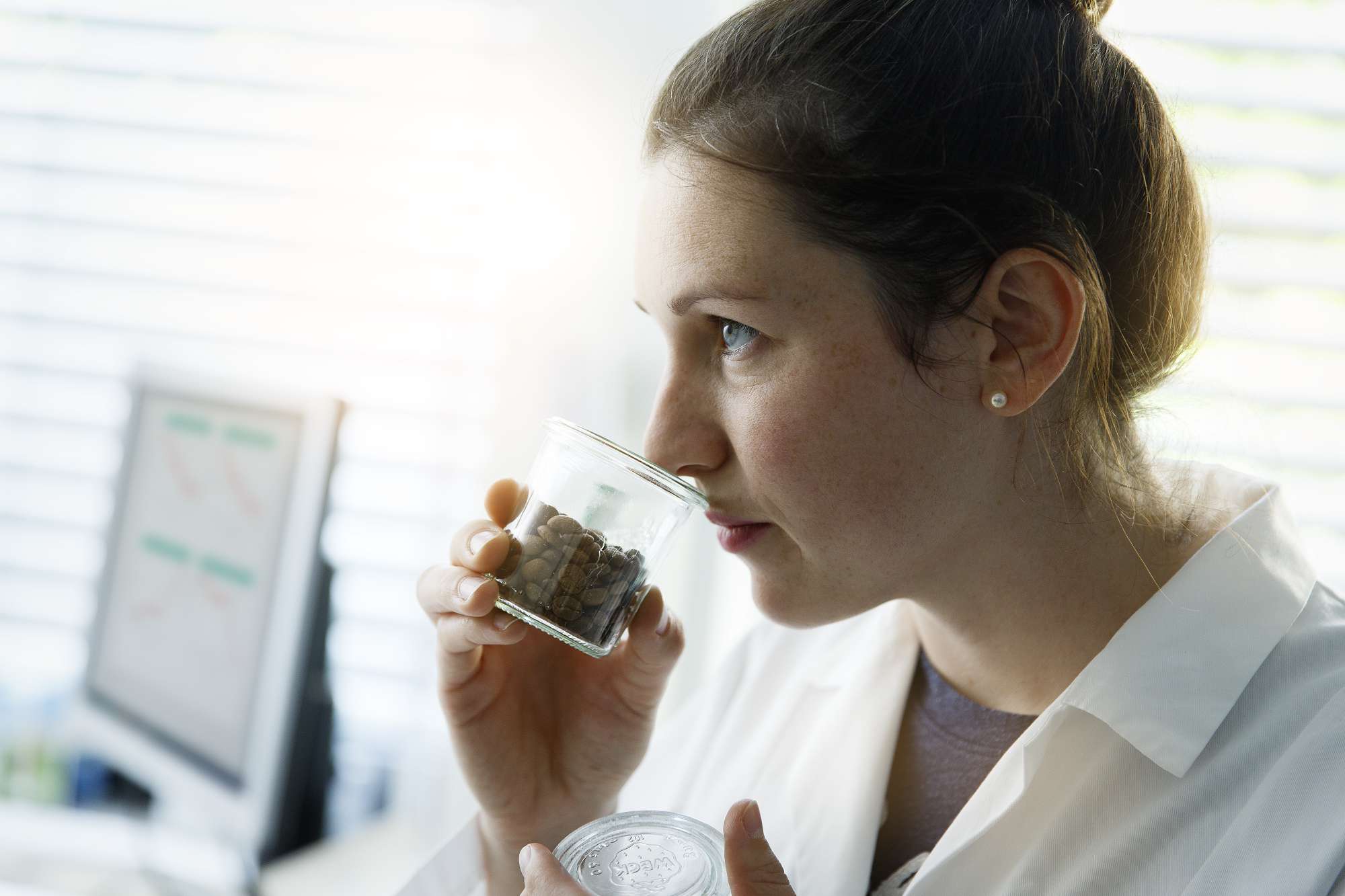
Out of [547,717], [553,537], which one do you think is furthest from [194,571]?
[553,537]

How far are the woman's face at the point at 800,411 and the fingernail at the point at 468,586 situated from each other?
0.61ft

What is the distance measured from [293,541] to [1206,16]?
1.49 metres

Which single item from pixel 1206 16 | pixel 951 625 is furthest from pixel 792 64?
pixel 1206 16

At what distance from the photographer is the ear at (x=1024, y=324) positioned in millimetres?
883

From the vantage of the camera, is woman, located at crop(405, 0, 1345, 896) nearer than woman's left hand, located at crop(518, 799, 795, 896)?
No

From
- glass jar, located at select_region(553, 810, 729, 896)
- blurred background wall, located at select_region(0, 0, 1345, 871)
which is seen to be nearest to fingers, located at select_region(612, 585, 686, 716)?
glass jar, located at select_region(553, 810, 729, 896)

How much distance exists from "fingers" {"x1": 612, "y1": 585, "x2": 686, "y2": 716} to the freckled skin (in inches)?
5.6

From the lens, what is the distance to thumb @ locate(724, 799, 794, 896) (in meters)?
0.74

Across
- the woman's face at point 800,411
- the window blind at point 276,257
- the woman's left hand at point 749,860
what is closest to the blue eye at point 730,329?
the woman's face at point 800,411

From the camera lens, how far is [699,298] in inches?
35.3

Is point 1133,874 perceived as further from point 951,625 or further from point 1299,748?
point 951,625

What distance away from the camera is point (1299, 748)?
836mm

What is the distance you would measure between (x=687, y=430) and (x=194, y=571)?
0.89 meters

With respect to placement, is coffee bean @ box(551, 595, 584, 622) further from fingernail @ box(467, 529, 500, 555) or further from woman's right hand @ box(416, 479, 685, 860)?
woman's right hand @ box(416, 479, 685, 860)
